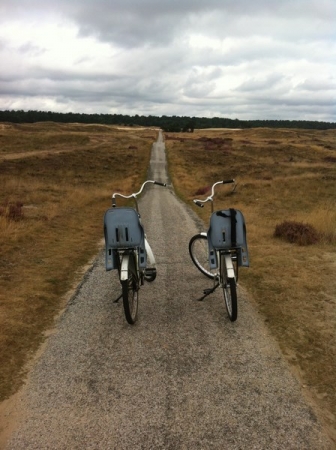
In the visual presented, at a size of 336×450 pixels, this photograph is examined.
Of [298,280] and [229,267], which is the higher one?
[229,267]

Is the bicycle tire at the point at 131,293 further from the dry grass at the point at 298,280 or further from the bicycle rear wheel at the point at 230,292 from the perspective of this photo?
the dry grass at the point at 298,280

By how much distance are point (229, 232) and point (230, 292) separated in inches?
40.2

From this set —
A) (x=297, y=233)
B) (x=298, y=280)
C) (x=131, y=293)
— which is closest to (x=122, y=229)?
(x=131, y=293)

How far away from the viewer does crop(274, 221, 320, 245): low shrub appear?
11132 mm

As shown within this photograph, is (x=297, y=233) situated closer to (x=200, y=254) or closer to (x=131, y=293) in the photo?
(x=200, y=254)

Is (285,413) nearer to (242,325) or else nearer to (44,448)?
(242,325)

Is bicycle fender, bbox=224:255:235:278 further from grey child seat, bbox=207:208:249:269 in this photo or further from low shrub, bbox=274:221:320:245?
low shrub, bbox=274:221:320:245

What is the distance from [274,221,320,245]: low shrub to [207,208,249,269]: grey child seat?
5.51 metres

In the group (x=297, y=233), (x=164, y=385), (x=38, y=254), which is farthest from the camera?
(x=297, y=233)

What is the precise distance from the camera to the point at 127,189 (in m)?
27.7

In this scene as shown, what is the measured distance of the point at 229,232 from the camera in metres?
6.25

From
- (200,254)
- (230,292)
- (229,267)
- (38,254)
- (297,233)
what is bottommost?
(38,254)

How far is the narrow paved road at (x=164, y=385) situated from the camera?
3.56 m

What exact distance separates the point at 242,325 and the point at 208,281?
2.25m
